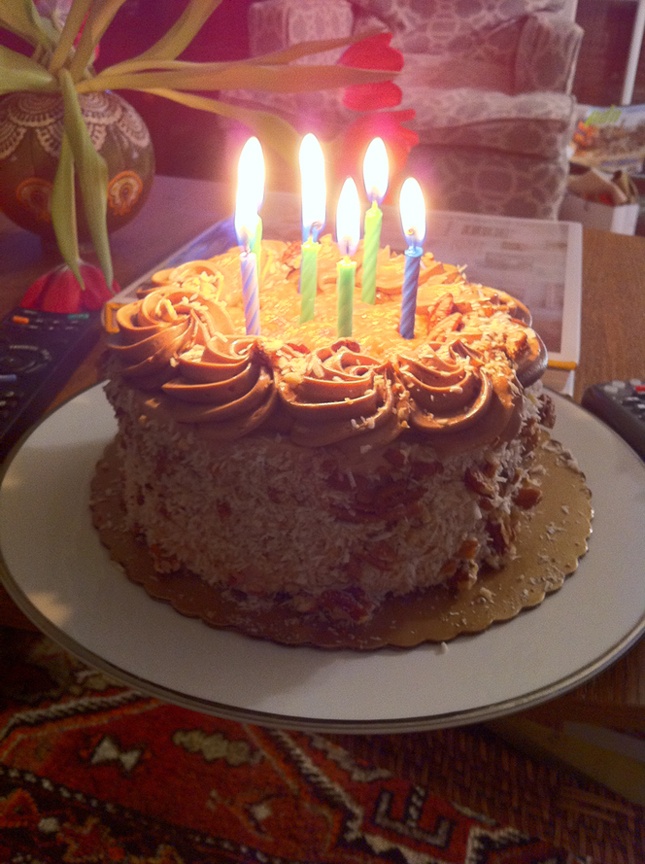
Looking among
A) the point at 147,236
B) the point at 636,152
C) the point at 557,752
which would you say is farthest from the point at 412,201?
the point at 636,152

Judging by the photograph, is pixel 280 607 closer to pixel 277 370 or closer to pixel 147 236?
pixel 277 370

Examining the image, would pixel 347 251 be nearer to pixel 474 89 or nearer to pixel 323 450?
pixel 323 450

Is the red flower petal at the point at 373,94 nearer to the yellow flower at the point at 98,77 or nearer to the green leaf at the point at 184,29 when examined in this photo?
the yellow flower at the point at 98,77

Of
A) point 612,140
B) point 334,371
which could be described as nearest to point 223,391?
point 334,371

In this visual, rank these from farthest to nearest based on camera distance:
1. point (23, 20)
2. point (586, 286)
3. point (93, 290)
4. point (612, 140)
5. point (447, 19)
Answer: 1. point (612, 140)
2. point (447, 19)
3. point (586, 286)
4. point (93, 290)
5. point (23, 20)

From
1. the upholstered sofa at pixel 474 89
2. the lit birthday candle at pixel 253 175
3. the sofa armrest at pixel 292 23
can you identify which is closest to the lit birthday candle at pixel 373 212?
the lit birthday candle at pixel 253 175
